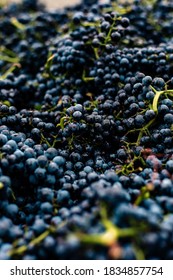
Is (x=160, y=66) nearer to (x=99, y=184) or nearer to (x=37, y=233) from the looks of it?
(x=99, y=184)

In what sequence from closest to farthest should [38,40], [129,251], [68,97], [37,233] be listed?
[129,251] → [37,233] → [68,97] → [38,40]

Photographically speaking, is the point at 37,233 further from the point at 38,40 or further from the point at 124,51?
the point at 38,40

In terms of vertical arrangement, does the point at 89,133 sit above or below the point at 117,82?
below

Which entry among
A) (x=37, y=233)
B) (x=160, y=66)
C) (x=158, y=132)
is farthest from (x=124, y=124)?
(x=37, y=233)

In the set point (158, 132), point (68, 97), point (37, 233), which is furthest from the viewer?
point (68, 97)

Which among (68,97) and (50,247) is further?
(68,97)
